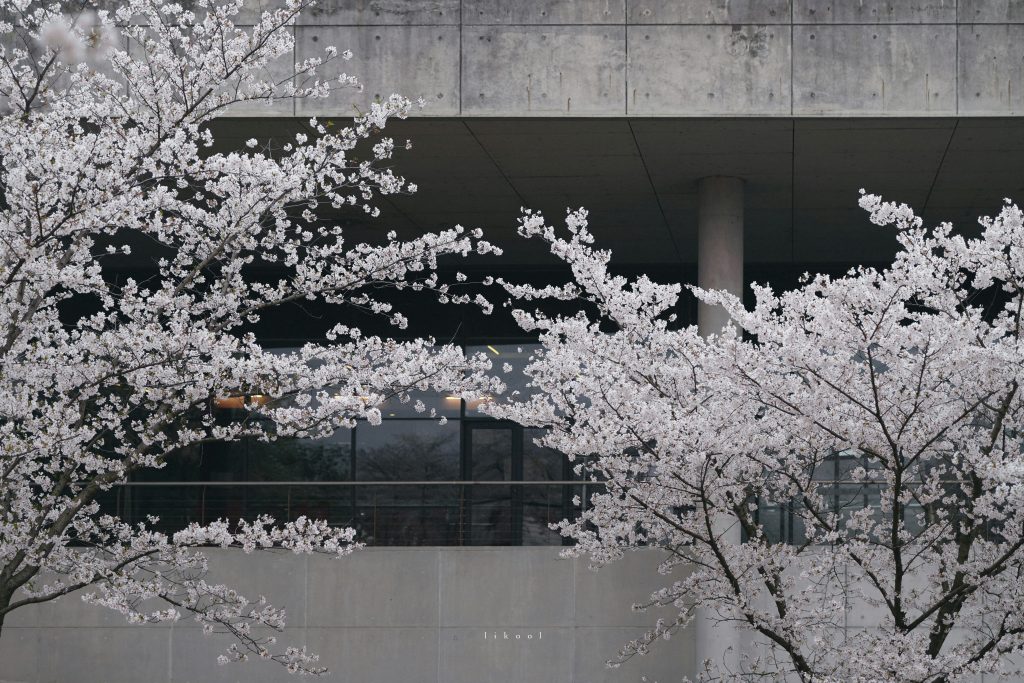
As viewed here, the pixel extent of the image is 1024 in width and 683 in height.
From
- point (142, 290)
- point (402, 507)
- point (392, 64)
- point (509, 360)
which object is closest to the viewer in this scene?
point (142, 290)

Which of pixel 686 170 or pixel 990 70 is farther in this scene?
pixel 686 170

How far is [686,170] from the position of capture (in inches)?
620

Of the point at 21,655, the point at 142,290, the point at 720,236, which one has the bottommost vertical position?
the point at 21,655

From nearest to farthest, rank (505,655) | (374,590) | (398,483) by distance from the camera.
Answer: (505,655) < (374,590) < (398,483)

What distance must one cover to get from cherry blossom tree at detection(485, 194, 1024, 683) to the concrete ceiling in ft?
10.00

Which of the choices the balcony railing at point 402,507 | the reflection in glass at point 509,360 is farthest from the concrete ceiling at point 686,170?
the balcony railing at point 402,507

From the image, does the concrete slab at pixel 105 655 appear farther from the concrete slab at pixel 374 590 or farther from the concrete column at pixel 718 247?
the concrete column at pixel 718 247

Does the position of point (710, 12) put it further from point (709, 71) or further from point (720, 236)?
point (720, 236)

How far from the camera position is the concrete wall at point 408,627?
16.1 m

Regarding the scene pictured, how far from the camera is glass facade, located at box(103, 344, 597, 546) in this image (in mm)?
16625

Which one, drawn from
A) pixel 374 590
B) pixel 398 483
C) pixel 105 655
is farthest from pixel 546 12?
pixel 105 655

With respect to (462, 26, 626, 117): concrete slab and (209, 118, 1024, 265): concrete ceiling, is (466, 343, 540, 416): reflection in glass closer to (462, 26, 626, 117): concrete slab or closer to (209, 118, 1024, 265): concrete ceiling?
(209, 118, 1024, 265): concrete ceiling

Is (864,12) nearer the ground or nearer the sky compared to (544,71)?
nearer the sky

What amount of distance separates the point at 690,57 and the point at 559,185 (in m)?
3.05
